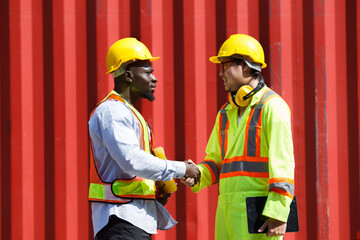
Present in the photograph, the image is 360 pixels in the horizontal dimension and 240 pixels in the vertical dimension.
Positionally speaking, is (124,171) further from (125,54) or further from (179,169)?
(125,54)

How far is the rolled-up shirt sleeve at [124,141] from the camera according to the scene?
3273mm

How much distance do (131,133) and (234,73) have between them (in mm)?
790

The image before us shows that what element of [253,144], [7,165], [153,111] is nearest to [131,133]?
[253,144]

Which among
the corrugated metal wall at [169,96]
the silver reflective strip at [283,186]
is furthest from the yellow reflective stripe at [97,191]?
the corrugated metal wall at [169,96]

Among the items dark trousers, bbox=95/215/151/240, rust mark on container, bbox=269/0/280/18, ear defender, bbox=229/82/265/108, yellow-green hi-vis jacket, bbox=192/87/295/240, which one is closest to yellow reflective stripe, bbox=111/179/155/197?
Answer: dark trousers, bbox=95/215/151/240

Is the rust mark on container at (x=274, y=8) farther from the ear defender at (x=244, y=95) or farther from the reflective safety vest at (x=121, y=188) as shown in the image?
the reflective safety vest at (x=121, y=188)

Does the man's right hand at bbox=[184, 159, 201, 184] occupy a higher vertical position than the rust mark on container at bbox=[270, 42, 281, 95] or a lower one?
lower

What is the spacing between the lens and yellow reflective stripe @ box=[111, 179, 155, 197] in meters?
3.32

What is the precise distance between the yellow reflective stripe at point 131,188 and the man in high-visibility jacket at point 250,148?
1.41 ft

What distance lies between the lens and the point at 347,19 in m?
5.07

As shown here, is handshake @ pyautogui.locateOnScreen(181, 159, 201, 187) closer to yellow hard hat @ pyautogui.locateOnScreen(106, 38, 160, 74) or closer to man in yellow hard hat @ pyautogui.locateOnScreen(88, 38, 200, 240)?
man in yellow hard hat @ pyautogui.locateOnScreen(88, 38, 200, 240)

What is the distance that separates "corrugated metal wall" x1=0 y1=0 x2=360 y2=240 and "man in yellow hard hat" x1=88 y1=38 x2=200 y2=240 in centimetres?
136

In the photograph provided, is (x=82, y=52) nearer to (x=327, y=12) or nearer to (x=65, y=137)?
(x=65, y=137)

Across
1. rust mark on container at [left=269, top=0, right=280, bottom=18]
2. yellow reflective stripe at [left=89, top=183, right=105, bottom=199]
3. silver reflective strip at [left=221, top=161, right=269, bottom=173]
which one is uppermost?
rust mark on container at [left=269, top=0, right=280, bottom=18]
